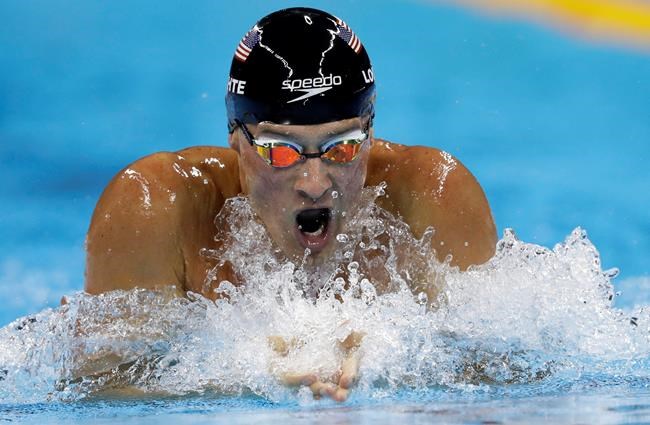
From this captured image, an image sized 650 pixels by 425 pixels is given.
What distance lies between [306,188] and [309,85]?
24 centimetres

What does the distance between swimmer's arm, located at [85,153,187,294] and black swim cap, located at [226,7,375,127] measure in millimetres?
272

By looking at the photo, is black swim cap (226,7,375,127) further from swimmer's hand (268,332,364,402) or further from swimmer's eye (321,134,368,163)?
swimmer's hand (268,332,364,402)

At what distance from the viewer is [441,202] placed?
265 cm

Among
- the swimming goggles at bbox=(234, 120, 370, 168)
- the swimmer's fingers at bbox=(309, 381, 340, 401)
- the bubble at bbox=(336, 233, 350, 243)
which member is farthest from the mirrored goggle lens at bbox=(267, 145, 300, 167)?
the swimmer's fingers at bbox=(309, 381, 340, 401)

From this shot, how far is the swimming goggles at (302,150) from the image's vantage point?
8.05 feet

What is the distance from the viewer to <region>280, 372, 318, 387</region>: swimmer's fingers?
192 cm

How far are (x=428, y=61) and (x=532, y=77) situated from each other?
56cm

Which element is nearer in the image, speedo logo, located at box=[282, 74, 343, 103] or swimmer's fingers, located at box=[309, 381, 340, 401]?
swimmer's fingers, located at box=[309, 381, 340, 401]

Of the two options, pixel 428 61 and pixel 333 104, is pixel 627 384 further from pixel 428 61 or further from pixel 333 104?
pixel 428 61

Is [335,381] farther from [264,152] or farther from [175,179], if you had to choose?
[175,179]

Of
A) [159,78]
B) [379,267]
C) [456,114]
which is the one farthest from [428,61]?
[379,267]

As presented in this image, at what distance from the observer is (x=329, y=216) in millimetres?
2494

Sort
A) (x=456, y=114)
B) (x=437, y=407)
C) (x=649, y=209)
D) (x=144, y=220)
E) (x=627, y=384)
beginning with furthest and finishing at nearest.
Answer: (x=456, y=114) → (x=649, y=209) → (x=144, y=220) → (x=627, y=384) → (x=437, y=407)

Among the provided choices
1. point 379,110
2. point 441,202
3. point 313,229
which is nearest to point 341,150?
point 313,229
